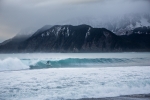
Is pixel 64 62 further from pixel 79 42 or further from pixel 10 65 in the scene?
pixel 79 42

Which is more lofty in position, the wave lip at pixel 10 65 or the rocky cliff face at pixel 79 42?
the rocky cliff face at pixel 79 42

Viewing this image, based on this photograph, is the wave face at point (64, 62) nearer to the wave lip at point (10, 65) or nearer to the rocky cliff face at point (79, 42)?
the wave lip at point (10, 65)

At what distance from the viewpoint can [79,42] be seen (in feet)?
544

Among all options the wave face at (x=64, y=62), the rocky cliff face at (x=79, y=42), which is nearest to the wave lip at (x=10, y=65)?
the wave face at (x=64, y=62)

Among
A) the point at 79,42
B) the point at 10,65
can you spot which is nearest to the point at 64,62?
the point at 10,65

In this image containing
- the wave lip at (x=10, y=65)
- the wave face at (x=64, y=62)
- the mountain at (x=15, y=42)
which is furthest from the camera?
the mountain at (x=15, y=42)

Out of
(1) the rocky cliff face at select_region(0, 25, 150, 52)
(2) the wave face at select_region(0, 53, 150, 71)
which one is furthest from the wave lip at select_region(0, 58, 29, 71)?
(1) the rocky cliff face at select_region(0, 25, 150, 52)

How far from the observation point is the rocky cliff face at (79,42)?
160 meters

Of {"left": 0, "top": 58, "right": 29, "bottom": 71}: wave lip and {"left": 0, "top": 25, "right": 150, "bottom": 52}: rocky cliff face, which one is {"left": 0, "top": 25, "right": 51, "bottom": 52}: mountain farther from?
{"left": 0, "top": 58, "right": 29, "bottom": 71}: wave lip

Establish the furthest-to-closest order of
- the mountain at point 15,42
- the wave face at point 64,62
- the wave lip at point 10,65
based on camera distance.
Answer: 1. the mountain at point 15,42
2. the wave face at point 64,62
3. the wave lip at point 10,65

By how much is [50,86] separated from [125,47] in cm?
15345

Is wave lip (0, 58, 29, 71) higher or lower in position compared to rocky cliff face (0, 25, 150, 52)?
lower

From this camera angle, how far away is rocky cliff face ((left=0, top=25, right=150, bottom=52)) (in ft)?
526

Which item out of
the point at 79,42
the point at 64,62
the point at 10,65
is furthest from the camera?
the point at 79,42
